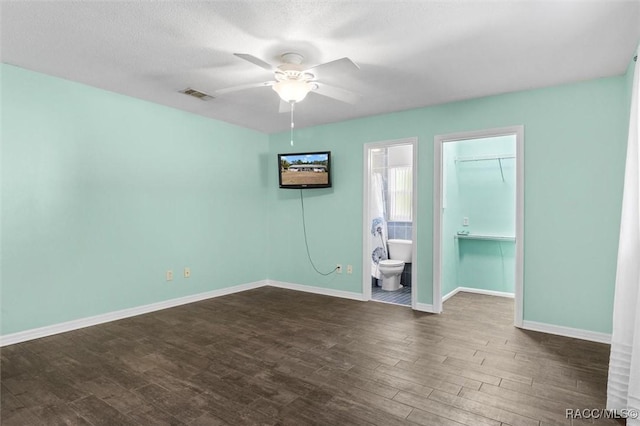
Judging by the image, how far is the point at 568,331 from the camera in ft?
10.8

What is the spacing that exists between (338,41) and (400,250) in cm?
366

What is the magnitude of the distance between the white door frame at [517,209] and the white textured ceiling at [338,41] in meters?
0.47

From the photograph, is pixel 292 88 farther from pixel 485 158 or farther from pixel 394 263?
pixel 485 158

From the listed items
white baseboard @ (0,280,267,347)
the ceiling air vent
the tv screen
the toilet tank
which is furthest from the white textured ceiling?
the toilet tank

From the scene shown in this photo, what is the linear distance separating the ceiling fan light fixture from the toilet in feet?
9.66

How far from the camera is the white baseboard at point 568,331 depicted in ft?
10.3

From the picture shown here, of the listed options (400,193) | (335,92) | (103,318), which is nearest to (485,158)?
(400,193)

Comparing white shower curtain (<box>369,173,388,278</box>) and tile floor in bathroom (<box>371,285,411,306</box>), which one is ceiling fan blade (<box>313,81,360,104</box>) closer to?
white shower curtain (<box>369,173,388,278</box>)

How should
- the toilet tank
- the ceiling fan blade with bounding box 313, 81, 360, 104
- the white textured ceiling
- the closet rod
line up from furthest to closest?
the toilet tank → the closet rod → the ceiling fan blade with bounding box 313, 81, 360, 104 → the white textured ceiling

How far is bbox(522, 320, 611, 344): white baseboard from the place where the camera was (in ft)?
10.3

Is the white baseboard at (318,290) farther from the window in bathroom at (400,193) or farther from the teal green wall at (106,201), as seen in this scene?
the window in bathroom at (400,193)

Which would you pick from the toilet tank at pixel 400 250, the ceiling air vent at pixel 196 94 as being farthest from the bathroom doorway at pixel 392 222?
the ceiling air vent at pixel 196 94

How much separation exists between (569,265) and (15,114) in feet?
17.3

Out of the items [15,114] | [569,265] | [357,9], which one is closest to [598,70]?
[569,265]
